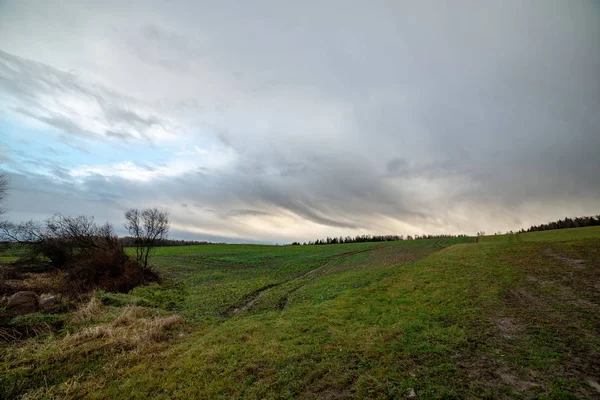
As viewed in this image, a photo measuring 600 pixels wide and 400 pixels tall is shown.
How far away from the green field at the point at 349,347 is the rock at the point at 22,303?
5.40ft

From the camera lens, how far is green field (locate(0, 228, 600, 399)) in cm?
677

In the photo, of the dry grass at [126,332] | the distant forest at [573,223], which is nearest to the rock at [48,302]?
the dry grass at [126,332]

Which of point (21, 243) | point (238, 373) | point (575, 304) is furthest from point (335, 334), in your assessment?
point (21, 243)

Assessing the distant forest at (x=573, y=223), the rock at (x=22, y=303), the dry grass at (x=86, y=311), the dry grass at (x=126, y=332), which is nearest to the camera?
the dry grass at (x=126, y=332)

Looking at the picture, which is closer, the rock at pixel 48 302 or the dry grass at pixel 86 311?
the dry grass at pixel 86 311

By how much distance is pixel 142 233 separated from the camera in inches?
1214

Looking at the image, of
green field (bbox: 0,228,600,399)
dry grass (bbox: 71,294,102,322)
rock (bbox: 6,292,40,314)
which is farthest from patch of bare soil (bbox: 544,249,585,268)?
rock (bbox: 6,292,40,314)

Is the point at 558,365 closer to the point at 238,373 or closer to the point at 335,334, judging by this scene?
the point at 335,334

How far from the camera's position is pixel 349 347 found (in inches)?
358

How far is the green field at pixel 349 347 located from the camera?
22.2ft

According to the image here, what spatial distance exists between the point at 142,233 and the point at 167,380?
90.3ft

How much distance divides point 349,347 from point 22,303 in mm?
16212

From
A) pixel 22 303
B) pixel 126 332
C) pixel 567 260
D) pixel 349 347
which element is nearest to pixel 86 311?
pixel 22 303

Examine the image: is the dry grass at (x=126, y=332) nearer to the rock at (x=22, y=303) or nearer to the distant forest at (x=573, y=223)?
the rock at (x=22, y=303)
